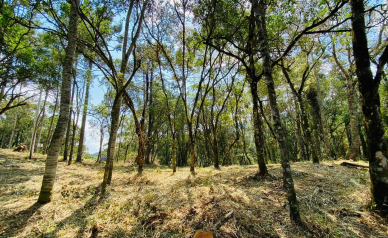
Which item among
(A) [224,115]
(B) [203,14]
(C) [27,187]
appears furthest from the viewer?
(A) [224,115]

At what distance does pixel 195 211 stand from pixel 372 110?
4.42 metres

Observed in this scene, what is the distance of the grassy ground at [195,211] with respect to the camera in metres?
3.27

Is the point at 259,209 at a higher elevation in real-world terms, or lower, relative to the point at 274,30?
lower

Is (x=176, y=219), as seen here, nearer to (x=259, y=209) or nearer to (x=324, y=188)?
(x=259, y=209)

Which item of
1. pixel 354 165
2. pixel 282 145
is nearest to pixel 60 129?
pixel 282 145

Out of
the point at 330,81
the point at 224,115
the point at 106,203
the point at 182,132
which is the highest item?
the point at 330,81

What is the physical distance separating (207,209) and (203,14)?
8.35m

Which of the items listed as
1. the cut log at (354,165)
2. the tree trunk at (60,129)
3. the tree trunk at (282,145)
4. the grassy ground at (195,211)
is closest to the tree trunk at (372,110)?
the grassy ground at (195,211)

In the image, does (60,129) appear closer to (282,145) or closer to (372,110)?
(282,145)

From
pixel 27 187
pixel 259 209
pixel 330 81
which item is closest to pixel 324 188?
pixel 259 209

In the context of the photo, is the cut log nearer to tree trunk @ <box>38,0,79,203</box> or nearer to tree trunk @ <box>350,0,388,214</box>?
tree trunk @ <box>350,0,388,214</box>

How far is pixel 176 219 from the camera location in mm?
3783

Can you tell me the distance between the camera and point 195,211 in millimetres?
3967

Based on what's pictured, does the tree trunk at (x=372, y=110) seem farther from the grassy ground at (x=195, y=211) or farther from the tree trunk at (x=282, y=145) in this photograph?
the tree trunk at (x=282, y=145)
